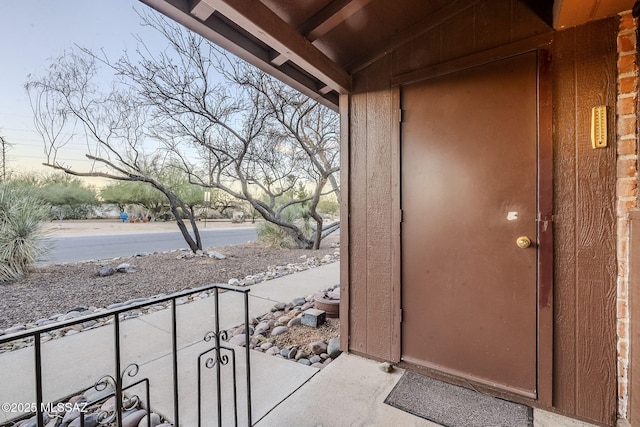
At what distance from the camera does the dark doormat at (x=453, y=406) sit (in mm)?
1606

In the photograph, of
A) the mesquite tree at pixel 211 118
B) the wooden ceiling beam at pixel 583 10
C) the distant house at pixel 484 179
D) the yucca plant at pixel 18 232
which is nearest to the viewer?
the wooden ceiling beam at pixel 583 10

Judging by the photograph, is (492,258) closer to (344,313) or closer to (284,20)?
(344,313)

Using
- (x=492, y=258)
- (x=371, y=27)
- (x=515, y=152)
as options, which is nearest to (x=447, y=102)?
(x=515, y=152)

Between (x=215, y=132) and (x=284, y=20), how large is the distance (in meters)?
5.28

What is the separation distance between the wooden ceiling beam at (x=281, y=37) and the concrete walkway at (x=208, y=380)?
86.3 inches

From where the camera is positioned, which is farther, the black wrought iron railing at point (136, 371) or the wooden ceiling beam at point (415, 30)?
the wooden ceiling beam at point (415, 30)

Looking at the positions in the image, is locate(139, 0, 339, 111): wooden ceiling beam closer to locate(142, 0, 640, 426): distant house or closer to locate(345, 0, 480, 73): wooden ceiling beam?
locate(142, 0, 640, 426): distant house

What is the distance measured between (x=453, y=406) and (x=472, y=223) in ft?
3.72

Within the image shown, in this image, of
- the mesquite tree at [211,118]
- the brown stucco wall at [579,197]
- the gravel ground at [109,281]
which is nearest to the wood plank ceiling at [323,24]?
the brown stucco wall at [579,197]

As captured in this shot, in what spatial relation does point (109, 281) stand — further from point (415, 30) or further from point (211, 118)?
point (415, 30)

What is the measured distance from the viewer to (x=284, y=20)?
1795mm

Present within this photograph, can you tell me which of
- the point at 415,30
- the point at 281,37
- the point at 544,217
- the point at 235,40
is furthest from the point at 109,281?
the point at 544,217

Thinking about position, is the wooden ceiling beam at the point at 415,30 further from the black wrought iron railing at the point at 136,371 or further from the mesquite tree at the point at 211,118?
the mesquite tree at the point at 211,118

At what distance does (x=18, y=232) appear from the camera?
4.79m
